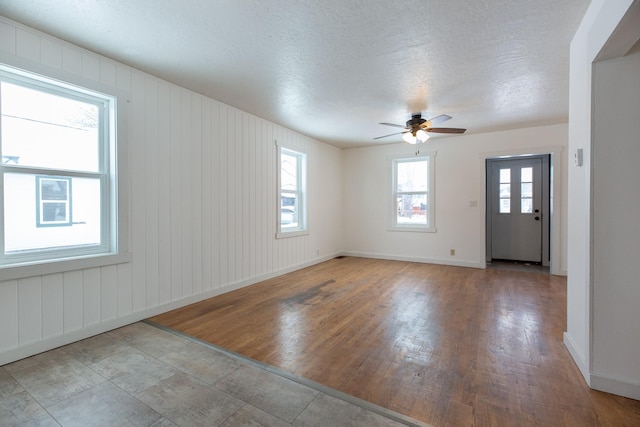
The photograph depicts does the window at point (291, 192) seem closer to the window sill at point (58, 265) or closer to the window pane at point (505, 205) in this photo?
the window sill at point (58, 265)

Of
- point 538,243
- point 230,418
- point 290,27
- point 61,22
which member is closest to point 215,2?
point 290,27

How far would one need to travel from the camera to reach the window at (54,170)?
232 cm

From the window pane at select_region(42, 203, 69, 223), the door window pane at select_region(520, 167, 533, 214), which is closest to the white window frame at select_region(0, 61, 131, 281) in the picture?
the window pane at select_region(42, 203, 69, 223)

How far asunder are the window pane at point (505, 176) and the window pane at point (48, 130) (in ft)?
23.1

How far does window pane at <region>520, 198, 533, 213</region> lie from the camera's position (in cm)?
614

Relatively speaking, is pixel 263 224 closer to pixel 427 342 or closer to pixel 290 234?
pixel 290 234

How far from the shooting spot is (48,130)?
2.54 m

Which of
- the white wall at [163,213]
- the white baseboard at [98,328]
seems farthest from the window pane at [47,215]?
the white baseboard at [98,328]

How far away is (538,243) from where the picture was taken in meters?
6.12

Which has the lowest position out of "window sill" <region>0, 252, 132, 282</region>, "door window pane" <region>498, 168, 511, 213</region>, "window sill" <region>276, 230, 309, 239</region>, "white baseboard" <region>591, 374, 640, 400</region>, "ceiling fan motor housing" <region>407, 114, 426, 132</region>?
"white baseboard" <region>591, 374, 640, 400</region>

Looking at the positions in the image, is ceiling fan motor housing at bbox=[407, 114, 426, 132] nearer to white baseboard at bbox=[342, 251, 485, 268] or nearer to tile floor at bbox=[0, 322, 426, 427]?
white baseboard at bbox=[342, 251, 485, 268]

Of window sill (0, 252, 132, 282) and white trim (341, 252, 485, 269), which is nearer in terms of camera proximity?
window sill (0, 252, 132, 282)

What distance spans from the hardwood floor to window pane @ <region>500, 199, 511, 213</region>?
2151 millimetres

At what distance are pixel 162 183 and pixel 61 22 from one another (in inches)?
60.8
